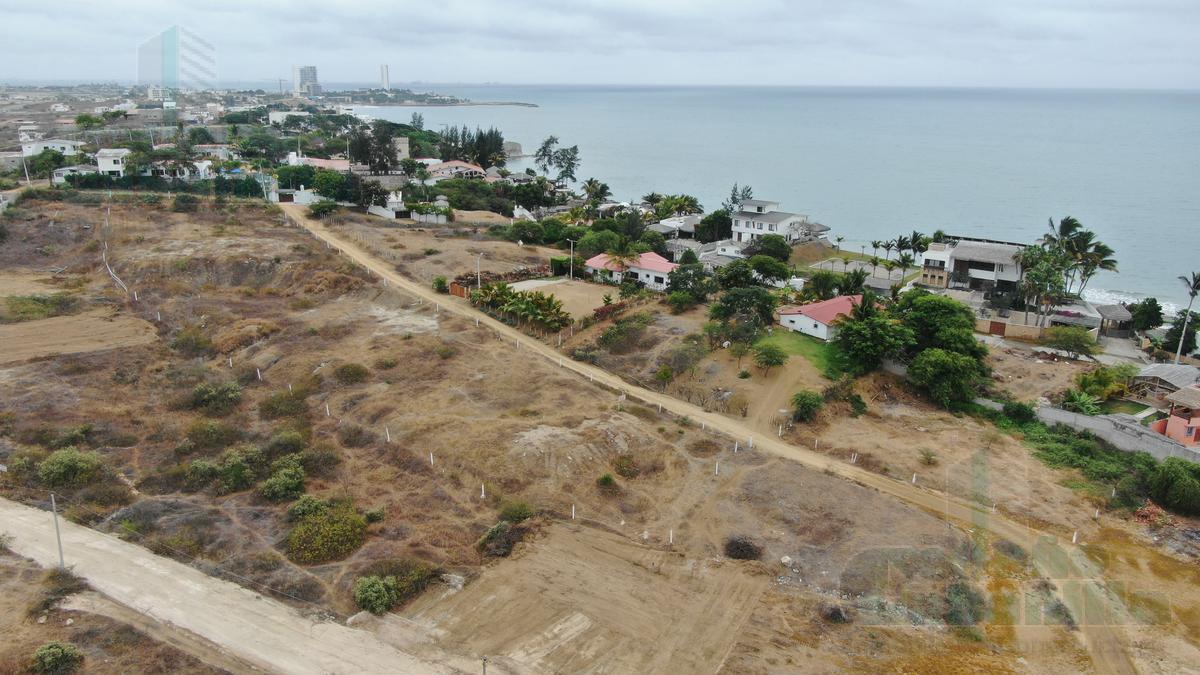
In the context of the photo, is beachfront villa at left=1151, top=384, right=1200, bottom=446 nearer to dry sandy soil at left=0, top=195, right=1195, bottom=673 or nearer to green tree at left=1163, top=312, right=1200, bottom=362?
dry sandy soil at left=0, top=195, right=1195, bottom=673

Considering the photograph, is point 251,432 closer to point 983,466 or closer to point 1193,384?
point 983,466

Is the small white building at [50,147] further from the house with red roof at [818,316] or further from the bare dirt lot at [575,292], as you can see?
the house with red roof at [818,316]

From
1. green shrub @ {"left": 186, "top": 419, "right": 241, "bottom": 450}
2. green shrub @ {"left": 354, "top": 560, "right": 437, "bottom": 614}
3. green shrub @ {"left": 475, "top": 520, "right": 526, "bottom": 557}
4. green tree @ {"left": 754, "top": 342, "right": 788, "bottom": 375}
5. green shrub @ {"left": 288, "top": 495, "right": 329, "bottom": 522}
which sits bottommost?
green shrub @ {"left": 354, "top": 560, "right": 437, "bottom": 614}

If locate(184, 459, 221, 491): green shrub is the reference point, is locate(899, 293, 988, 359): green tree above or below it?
above

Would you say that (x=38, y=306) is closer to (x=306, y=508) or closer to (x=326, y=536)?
(x=306, y=508)

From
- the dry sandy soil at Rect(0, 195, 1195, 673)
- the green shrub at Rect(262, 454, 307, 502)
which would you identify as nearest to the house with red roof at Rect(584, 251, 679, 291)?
the dry sandy soil at Rect(0, 195, 1195, 673)

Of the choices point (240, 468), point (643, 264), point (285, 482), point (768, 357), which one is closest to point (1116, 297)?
point (643, 264)

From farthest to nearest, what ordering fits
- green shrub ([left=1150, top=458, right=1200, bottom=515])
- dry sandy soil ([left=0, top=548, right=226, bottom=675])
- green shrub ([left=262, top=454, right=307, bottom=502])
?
green shrub ([left=1150, top=458, right=1200, bottom=515]), green shrub ([left=262, top=454, right=307, bottom=502]), dry sandy soil ([left=0, top=548, right=226, bottom=675])
